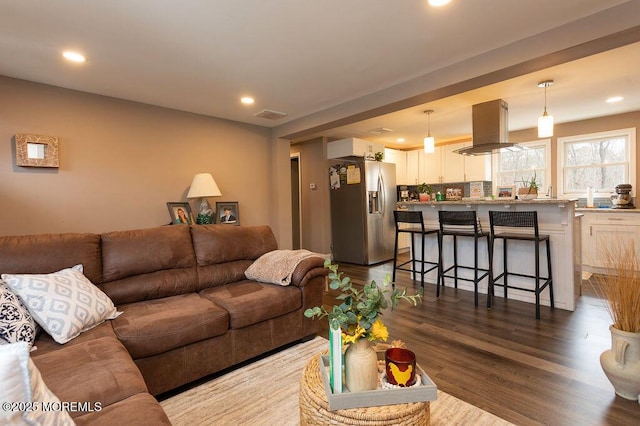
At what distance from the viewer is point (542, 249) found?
3285 millimetres

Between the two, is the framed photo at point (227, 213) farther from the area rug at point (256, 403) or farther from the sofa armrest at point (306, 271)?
the area rug at point (256, 403)

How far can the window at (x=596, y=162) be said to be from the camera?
4.68 meters

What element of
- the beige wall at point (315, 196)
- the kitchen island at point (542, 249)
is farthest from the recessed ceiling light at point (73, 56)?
the kitchen island at point (542, 249)

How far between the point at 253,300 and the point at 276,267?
45 centimetres

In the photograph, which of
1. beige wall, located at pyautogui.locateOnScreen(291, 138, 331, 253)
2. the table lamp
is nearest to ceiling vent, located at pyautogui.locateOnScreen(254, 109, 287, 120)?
the table lamp

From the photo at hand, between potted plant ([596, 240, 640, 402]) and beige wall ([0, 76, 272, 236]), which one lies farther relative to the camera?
beige wall ([0, 76, 272, 236])

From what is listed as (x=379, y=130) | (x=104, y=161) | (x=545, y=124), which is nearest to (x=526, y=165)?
(x=545, y=124)

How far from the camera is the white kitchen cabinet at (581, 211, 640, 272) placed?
13.8 ft

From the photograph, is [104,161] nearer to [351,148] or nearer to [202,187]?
[202,187]

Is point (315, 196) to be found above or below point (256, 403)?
above

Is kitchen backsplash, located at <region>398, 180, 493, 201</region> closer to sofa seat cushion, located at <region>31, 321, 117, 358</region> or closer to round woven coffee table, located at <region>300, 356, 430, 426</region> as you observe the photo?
round woven coffee table, located at <region>300, 356, 430, 426</region>

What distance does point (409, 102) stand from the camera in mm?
3258

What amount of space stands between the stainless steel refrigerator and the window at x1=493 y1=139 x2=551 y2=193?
2019 mm

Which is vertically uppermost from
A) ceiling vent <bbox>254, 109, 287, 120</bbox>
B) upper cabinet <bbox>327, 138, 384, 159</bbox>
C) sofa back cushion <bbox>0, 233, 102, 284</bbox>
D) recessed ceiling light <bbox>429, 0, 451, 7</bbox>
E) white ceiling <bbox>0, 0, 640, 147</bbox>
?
white ceiling <bbox>0, 0, 640, 147</bbox>
